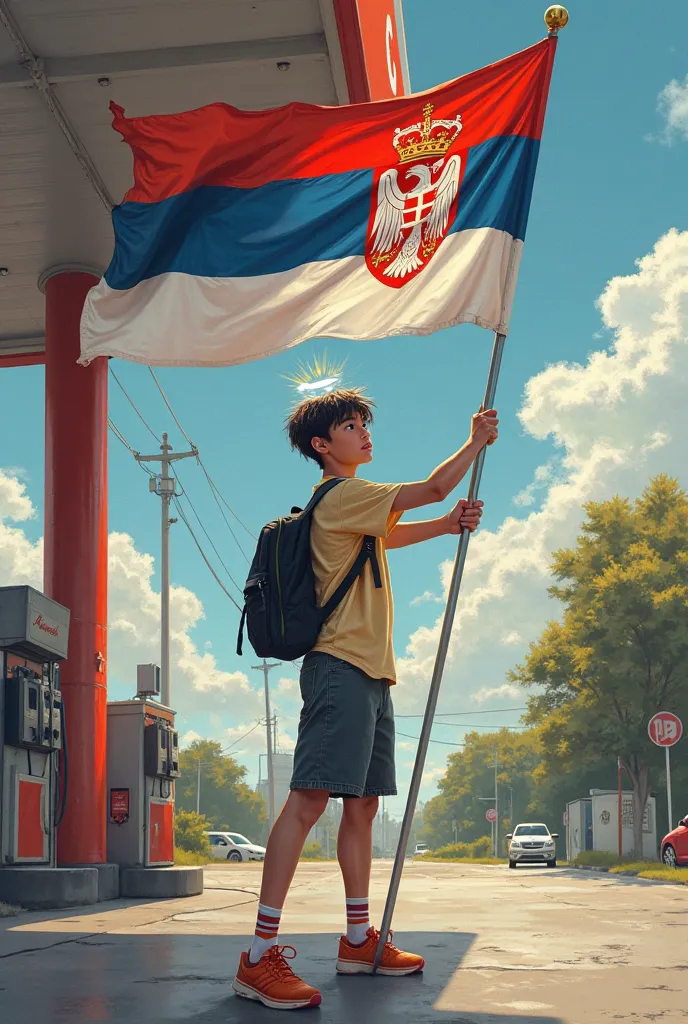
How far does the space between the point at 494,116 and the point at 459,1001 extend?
11.1 ft

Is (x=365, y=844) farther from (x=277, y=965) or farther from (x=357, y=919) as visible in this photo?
(x=277, y=965)

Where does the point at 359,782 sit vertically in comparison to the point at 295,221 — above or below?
below

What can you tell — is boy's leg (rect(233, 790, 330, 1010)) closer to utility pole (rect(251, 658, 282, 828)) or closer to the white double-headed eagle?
the white double-headed eagle

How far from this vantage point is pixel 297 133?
208 inches

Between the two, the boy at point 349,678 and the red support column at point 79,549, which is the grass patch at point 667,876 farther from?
the boy at point 349,678

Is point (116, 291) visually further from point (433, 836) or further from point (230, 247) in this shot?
point (433, 836)

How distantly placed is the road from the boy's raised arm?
61.8 inches

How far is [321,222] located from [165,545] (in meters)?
29.1

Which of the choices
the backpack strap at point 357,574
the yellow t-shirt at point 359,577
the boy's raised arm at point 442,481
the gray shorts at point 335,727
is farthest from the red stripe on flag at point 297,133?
the gray shorts at point 335,727

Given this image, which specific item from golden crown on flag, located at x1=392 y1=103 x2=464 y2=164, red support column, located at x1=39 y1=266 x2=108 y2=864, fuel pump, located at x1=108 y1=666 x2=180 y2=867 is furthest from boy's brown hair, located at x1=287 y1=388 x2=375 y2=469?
fuel pump, located at x1=108 y1=666 x2=180 y2=867

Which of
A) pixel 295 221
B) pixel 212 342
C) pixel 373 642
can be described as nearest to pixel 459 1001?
pixel 373 642

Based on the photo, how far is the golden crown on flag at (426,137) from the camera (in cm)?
495

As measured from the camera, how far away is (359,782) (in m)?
3.87

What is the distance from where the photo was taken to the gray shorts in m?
3.85
